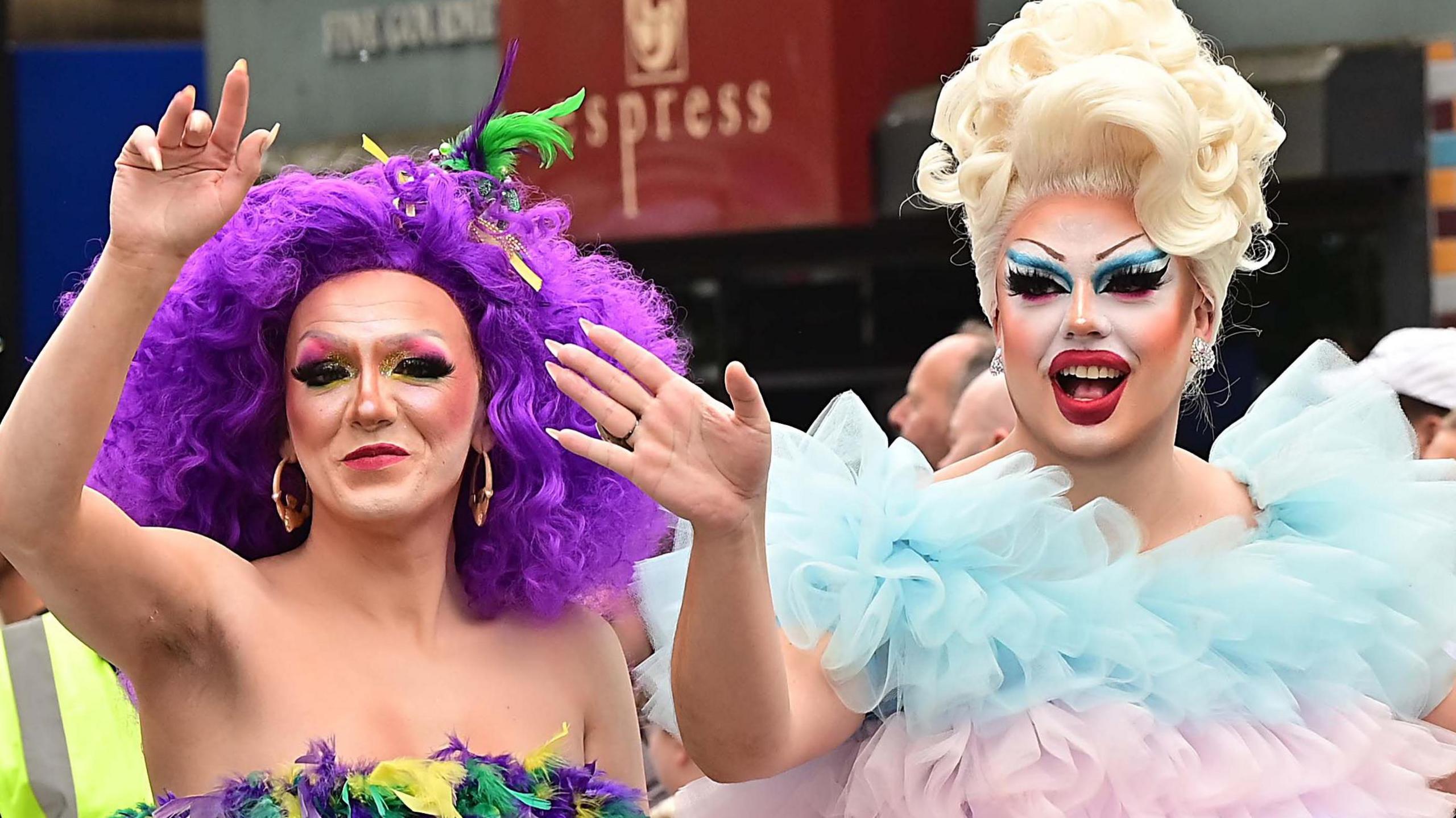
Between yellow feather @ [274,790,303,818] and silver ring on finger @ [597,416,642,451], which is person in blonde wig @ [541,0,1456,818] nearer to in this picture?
silver ring on finger @ [597,416,642,451]

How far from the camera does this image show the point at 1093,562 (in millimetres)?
2990

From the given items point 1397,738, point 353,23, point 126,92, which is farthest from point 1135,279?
point 126,92

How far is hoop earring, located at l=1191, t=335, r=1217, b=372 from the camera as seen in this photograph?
3.13 meters

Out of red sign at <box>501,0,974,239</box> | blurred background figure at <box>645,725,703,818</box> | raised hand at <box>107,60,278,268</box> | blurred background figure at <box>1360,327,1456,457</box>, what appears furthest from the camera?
red sign at <box>501,0,974,239</box>

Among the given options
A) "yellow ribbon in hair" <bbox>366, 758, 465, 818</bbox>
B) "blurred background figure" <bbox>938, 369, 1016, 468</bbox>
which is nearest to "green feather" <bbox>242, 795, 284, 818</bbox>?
"yellow ribbon in hair" <bbox>366, 758, 465, 818</bbox>

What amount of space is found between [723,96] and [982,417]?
3.70 metres

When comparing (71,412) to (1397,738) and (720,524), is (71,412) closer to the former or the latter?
(720,524)

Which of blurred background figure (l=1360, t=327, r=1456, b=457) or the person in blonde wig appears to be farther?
blurred background figure (l=1360, t=327, r=1456, b=457)

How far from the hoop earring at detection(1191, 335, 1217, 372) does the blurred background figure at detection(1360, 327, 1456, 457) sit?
168 centimetres

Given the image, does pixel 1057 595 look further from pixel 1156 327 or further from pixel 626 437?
pixel 626 437

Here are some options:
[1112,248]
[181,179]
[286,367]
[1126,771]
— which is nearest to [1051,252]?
[1112,248]

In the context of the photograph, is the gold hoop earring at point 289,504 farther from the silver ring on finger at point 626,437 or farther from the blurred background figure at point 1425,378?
the blurred background figure at point 1425,378

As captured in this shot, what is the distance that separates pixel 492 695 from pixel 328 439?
1.46 feet

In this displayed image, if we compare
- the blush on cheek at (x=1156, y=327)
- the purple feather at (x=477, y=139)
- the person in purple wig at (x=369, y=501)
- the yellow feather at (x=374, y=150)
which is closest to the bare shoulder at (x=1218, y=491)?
the blush on cheek at (x=1156, y=327)
